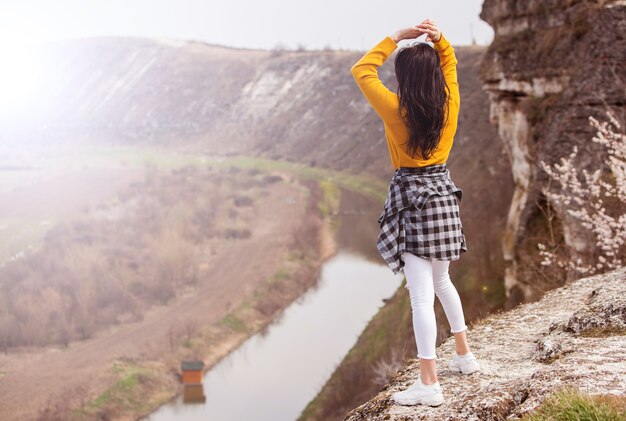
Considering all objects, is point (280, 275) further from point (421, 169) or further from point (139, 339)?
point (421, 169)

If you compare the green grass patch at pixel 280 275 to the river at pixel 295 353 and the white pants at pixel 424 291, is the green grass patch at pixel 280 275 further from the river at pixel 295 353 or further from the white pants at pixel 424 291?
the white pants at pixel 424 291

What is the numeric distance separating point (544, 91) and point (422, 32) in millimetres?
13108

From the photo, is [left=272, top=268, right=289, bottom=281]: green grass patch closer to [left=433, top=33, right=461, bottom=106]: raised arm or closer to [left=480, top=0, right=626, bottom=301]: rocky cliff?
[left=480, top=0, right=626, bottom=301]: rocky cliff

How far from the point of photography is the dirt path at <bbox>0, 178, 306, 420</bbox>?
2258cm

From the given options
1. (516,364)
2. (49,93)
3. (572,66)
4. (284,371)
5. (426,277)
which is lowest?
(284,371)

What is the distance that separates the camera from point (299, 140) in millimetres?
79125

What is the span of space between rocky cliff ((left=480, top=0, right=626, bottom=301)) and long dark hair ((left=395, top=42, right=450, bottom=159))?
8.57m

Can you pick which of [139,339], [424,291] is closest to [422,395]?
[424,291]

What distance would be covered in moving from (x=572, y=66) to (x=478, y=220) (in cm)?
1383

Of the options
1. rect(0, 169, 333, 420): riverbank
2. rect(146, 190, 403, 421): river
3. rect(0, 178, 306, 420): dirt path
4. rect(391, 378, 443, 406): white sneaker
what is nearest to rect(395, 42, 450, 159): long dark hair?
rect(391, 378, 443, 406): white sneaker

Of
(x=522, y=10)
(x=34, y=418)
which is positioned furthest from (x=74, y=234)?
(x=522, y=10)

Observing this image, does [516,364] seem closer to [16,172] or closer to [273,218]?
[273,218]

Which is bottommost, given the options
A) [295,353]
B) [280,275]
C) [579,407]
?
[295,353]

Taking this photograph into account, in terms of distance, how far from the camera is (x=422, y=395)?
14.6 feet
